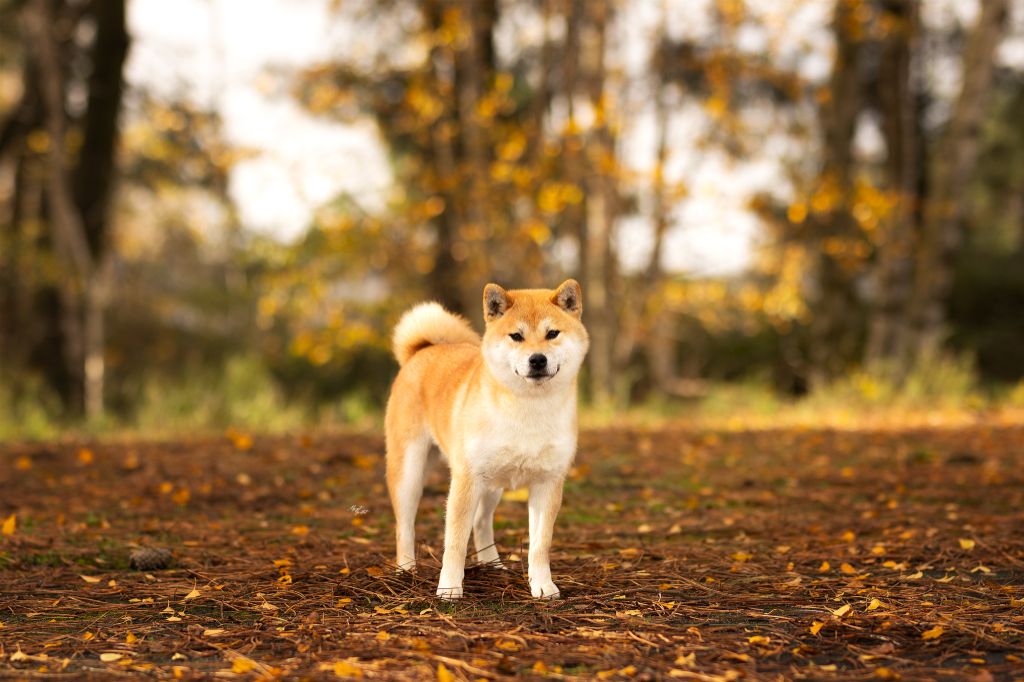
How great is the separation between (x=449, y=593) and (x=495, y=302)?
1265 millimetres

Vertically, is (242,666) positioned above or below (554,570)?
above

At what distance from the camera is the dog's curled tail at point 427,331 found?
5.48 meters

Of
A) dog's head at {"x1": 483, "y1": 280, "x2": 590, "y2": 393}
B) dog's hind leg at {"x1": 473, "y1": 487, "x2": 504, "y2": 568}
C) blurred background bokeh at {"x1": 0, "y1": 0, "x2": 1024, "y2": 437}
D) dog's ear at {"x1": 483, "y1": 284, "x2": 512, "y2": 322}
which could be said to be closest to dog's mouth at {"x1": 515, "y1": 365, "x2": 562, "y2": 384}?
dog's head at {"x1": 483, "y1": 280, "x2": 590, "y2": 393}

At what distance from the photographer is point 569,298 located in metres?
4.53

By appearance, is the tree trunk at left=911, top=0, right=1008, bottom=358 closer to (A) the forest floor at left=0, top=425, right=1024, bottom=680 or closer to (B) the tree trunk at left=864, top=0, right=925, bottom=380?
(B) the tree trunk at left=864, top=0, right=925, bottom=380

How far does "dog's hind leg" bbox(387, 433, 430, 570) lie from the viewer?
15.7 ft

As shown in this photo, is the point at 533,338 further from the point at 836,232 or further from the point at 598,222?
the point at 836,232

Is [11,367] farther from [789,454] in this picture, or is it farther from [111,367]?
[789,454]

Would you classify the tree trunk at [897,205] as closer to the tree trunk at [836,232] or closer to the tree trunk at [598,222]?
the tree trunk at [836,232]

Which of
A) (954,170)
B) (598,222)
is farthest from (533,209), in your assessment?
(954,170)

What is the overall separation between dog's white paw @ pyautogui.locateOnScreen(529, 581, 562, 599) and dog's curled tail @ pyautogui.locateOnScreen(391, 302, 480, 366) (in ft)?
5.11

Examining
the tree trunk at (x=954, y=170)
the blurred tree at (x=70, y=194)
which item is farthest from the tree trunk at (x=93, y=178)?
the tree trunk at (x=954, y=170)

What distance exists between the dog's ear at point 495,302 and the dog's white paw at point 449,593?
116 centimetres

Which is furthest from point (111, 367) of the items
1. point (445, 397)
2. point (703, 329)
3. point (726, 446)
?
point (445, 397)
